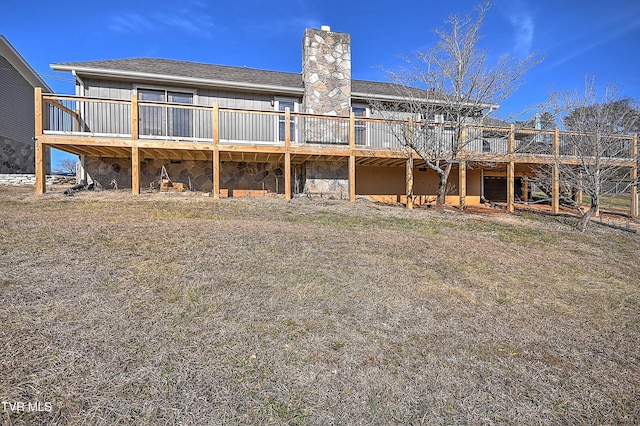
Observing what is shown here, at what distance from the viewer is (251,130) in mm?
10898

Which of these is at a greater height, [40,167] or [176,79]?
[176,79]

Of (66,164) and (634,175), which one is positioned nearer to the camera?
(634,175)

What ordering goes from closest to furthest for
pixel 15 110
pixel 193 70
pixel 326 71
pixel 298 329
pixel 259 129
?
1. pixel 298 329
2. pixel 259 129
3. pixel 326 71
4. pixel 193 70
5. pixel 15 110

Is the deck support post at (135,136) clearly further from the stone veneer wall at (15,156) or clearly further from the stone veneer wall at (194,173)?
the stone veneer wall at (15,156)

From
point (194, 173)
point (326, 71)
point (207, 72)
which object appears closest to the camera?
point (194, 173)

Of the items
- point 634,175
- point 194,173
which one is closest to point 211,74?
point 194,173

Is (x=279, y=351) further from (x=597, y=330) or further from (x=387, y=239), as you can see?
(x=387, y=239)

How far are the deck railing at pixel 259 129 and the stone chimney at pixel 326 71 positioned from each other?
3.06 ft

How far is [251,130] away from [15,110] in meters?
11.5

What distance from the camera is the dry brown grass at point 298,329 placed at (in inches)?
89.5

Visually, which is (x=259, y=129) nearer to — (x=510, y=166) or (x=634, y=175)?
(x=510, y=166)

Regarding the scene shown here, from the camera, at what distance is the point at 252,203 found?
891cm

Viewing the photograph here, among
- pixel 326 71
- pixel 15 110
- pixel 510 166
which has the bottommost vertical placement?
pixel 510 166

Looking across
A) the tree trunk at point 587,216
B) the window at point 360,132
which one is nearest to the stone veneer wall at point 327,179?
the window at point 360,132
